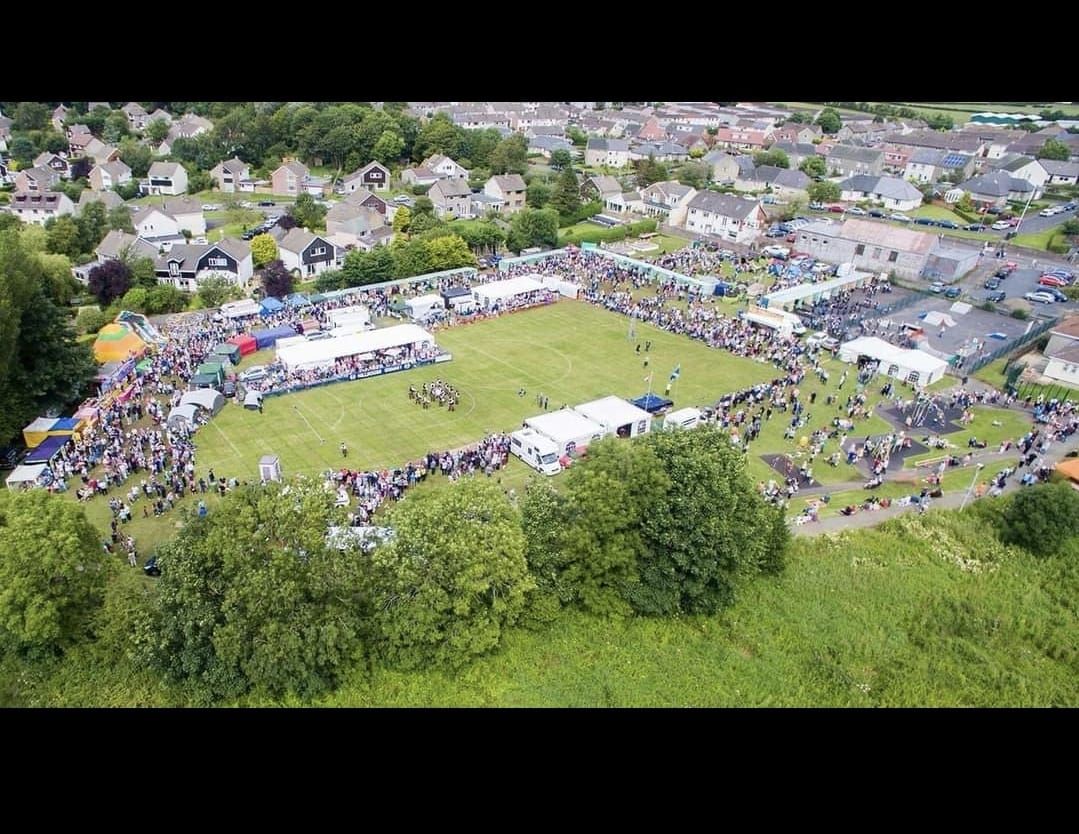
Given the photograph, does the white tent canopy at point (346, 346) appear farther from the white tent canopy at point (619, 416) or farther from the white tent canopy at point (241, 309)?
the white tent canopy at point (619, 416)

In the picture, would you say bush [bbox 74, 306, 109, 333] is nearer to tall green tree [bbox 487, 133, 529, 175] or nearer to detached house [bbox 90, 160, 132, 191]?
detached house [bbox 90, 160, 132, 191]

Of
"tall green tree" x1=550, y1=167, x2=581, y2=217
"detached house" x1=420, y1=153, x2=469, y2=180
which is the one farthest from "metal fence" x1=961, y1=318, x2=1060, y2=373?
"detached house" x1=420, y1=153, x2=469, y2=180

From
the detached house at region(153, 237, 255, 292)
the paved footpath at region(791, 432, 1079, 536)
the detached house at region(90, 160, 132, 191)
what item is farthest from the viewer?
the detached house at region(90, 160, 132, 191)

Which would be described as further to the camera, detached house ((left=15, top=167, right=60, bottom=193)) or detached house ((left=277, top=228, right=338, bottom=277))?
detached house ((left=15, top=167, right=60, bottom=193))

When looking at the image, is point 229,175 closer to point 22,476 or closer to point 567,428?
point 22,476

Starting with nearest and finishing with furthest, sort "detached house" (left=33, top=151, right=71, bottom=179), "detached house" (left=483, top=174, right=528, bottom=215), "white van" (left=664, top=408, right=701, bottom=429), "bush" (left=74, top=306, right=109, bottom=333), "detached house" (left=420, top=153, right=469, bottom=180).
Answer: "white van" (left=664, top=408, right=701, bottom=429)
"bush" (left=74, top=306, right=109, bottom=333)
"detached house" (left=483, top=174, right=528, bottom=215)
"detached house" (left=33, top=151, right=71, bottom=179)
"detached house" (left=420, top=153, right=469, bottom=180)

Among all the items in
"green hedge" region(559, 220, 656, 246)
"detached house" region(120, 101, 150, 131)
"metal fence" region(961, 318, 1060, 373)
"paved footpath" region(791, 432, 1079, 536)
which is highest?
"detached house" region(120, 101, 150, 131)

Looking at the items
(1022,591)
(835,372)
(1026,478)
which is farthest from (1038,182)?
(1022,591)
